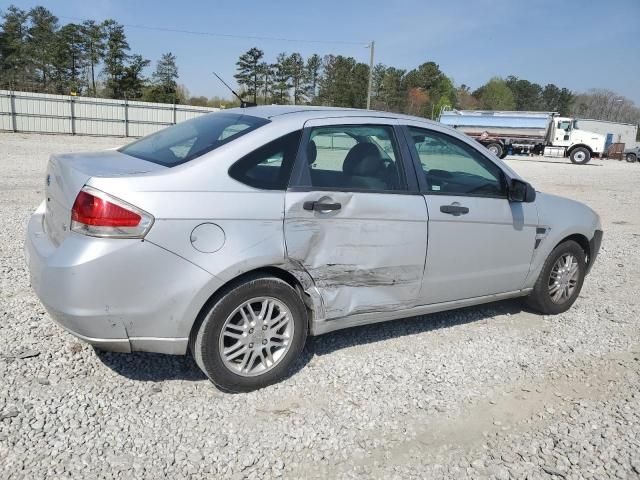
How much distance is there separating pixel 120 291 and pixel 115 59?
5404cm

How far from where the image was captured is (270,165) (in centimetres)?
310

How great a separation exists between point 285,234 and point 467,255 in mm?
1549

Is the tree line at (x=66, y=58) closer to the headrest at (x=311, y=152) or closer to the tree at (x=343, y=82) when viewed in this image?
the tree at (x=343, y=82)

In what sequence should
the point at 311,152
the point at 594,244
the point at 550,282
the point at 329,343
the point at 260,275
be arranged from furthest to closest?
1. the point at 594,244
2. the point at 550,282
3. the point at 329,343
4. the point at 311,152
5. the point at 260,275

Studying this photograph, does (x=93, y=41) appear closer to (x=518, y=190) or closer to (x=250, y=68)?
(x=250, y=68)

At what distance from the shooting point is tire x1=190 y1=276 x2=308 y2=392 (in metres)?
2.93

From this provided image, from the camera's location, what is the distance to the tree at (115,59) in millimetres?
49938

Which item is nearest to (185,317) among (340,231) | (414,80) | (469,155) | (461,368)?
(340,231)

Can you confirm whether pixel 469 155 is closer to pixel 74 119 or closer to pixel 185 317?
pixel 185 317

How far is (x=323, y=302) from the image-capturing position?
10.8 ft

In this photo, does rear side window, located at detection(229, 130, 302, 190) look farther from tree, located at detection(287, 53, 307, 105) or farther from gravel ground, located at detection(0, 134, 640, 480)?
tree, located at detection(287, 53, 307, 105)

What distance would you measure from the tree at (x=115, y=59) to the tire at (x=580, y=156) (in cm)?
3938

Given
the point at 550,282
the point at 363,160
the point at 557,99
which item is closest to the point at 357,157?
the point at 363,160

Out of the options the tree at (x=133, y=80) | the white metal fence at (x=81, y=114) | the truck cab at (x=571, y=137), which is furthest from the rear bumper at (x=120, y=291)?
the tree at (x=133, y=80)
